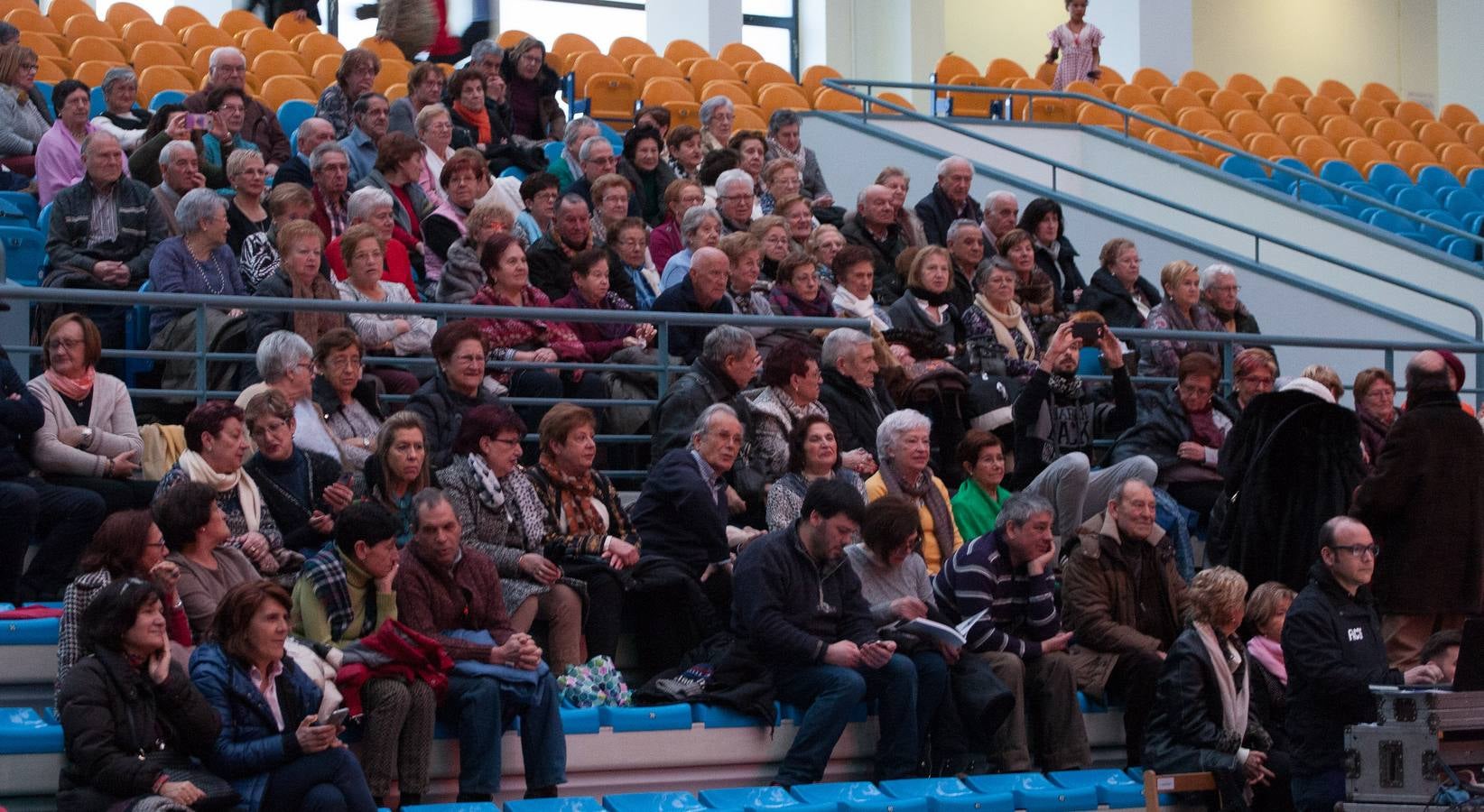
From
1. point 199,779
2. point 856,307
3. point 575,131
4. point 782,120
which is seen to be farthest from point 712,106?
point 199,779

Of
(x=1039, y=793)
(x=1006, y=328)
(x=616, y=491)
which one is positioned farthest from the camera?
(x=1006, y=328)

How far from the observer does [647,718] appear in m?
6.57

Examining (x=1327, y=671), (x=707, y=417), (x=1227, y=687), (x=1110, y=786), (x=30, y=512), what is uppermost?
(x=707, y=417)

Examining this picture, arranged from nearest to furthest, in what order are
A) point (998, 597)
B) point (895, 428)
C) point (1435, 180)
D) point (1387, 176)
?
point (998, 597) < point (895, 428) < point (1387, 176) < point (1435, 180)

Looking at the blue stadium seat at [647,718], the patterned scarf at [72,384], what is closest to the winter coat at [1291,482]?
the blue stadium seat at [647,718]

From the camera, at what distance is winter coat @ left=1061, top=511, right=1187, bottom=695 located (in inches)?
286

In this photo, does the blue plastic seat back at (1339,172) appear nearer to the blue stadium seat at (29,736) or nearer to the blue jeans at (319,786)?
the blue jeans at (319,786)

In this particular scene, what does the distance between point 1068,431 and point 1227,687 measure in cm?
197

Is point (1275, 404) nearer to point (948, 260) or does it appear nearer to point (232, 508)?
point (948, 260)

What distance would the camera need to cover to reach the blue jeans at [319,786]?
5.48 metres

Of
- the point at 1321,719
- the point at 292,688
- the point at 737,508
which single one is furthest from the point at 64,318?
the point at 1321,719

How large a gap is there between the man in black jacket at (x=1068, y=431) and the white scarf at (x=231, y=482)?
2.97 m

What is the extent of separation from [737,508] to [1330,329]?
224 inches

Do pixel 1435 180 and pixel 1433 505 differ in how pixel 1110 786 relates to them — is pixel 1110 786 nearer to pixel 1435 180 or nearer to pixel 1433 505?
pixel 1433 505
